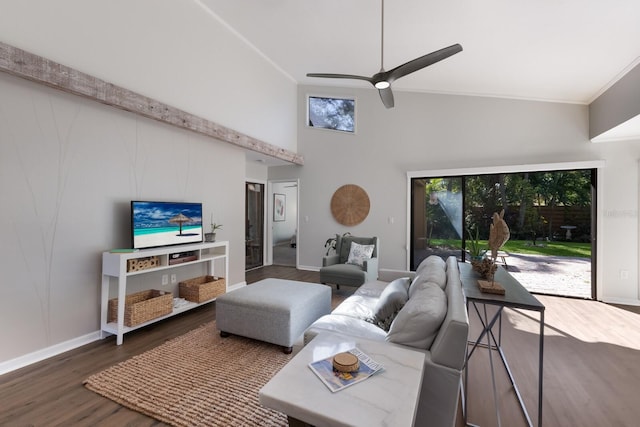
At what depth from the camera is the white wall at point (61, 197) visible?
88.5 inches

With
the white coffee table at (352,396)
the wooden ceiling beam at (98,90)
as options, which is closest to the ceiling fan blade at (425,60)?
Result: the white coffee table at (352,396)

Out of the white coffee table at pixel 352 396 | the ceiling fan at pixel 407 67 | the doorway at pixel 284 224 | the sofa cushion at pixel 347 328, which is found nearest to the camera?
the white coffee table at pixel 352 396

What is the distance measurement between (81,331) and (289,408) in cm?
282

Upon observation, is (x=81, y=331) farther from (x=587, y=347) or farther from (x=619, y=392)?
(x=587, y=347)

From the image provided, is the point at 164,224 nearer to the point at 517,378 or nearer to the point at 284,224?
the point at 517,378

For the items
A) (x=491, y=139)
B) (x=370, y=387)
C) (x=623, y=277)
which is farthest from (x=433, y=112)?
(x=370, y=387)

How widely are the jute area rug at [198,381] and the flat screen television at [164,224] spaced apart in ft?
3.76

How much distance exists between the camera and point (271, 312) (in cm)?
252

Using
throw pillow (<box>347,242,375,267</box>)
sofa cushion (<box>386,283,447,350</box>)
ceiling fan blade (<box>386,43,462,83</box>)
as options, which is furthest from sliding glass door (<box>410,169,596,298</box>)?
sofa cushion (<box>386,283,447,350</box>)

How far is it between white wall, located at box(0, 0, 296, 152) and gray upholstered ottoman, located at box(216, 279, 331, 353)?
103 inches

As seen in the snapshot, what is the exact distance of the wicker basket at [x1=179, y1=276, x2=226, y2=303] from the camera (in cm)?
350

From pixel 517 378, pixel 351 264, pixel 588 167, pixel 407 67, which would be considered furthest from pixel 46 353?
pixel 588 167

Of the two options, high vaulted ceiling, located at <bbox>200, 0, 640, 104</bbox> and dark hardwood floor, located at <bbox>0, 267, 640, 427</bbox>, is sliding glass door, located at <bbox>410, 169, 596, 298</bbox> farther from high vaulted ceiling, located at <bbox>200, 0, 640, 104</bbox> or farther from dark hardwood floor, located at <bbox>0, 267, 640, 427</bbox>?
high vaulted ceiling, located at <bbox>200, 0, 640, 104</bbox>

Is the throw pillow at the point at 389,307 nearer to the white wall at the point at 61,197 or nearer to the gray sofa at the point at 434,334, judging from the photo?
the gray sofa at the point at 434,334
